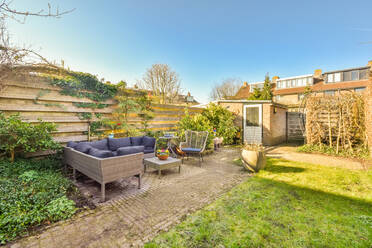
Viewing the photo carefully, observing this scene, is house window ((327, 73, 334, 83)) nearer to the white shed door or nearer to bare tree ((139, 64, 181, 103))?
the white shed door

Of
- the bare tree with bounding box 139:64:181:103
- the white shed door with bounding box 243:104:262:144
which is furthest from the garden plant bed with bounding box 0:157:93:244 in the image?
the bare tree with bounding box 139:64:181:103

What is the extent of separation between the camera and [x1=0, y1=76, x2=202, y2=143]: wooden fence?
13.1 ft

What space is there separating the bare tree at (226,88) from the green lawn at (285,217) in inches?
→ 888

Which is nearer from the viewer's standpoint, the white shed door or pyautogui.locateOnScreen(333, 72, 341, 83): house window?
the white shed door

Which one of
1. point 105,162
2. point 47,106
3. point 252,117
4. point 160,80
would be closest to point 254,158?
point 105,162

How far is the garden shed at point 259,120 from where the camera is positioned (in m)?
9.01

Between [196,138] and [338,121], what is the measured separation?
6010 mm

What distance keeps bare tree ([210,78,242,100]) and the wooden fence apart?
2164cm

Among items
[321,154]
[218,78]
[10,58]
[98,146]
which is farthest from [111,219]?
[218,78]

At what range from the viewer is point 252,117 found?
9.53 meters

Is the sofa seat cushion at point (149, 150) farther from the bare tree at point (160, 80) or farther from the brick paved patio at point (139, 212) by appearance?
the bare tree at point (160, 80)

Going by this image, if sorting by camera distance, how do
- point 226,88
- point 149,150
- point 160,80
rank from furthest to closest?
point 226,88
point 160,80
point 149,150

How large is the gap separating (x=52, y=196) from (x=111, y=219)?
4.06 feet

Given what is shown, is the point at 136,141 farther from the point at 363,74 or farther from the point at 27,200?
the point at 363,74
